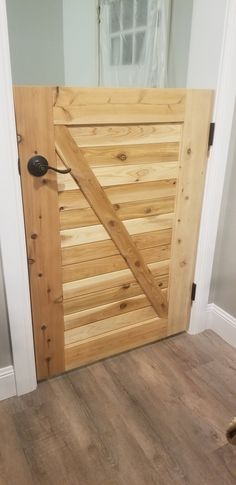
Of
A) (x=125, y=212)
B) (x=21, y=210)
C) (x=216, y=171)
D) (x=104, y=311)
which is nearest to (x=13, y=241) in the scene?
(x=21, y=210)

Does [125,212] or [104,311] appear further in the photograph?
[104,311]

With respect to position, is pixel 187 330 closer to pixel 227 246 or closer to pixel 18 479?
pixel 227 246

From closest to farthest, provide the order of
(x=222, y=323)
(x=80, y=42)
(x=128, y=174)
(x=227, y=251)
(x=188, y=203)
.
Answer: (x=128, y=174)
(x=188, y=203)
(x=227, y=251)
(x=222, y=323)
(x=80, y=42)

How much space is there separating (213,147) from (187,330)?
108 cm

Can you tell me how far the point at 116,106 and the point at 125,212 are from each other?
464 mm

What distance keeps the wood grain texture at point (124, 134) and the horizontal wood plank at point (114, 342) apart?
3.20ft

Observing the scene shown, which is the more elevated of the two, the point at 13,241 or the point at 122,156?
the point at 122,156

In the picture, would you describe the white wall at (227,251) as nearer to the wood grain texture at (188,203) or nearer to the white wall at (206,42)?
the wood grain texture at (188,203)

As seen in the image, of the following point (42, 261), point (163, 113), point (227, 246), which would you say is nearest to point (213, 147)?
point (163, 113)

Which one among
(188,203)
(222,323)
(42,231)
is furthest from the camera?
(222,323)

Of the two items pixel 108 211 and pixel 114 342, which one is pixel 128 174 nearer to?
pixel 108 211

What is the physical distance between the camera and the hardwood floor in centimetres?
125

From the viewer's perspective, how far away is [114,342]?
5.94 ft

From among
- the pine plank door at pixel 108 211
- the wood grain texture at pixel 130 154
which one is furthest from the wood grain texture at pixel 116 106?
the wood grain texture at pixel 130 154
